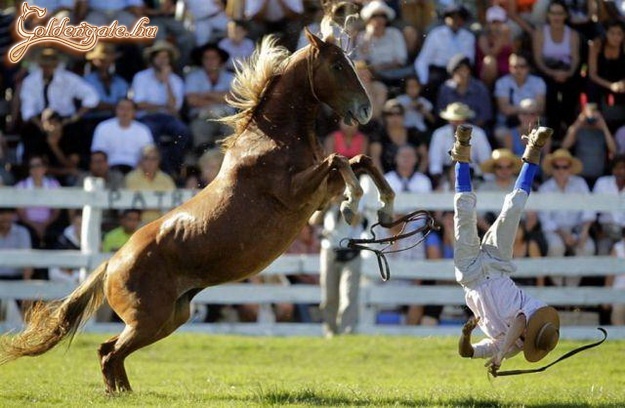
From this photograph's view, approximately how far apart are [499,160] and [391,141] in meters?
1.40

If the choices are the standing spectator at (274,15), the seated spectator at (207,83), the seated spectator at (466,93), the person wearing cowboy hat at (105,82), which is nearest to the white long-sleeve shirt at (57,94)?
the person wearing cowboy hat at (105,82)

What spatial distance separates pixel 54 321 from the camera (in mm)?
9164

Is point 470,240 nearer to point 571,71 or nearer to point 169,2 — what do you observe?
point 571,71

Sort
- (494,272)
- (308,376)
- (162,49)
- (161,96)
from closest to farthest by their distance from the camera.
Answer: (494,272), (308,376), (162,49), (161,96)

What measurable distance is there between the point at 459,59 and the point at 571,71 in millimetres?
1633

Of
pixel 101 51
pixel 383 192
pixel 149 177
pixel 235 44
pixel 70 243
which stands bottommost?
pixel 70 243

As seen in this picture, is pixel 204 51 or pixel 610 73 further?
pixel 610 73

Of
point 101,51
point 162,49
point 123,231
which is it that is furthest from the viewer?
point 101,51

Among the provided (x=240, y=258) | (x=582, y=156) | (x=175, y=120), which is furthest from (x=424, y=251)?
(x=240, y=258)

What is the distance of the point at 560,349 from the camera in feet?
38.9

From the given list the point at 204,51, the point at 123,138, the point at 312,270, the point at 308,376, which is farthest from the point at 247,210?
the point at 204,51

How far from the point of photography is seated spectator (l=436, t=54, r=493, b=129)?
15172 millimetres

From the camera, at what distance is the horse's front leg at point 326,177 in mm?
8203

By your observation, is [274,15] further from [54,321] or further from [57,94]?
[54,321]
